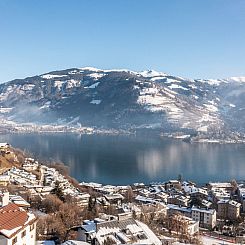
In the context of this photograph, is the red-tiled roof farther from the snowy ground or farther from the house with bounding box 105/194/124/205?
the house with bounding box 105/194/124/205

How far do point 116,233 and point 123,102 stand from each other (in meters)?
62.0

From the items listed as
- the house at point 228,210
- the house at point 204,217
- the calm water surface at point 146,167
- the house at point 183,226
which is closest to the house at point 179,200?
the house at point 228,210

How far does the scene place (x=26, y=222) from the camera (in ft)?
9.80

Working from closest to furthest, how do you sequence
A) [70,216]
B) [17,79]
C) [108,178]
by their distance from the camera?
[70,216]
[108,178]
[17,79]

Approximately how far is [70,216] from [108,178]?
10871 mm

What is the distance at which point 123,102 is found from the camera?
66688mm

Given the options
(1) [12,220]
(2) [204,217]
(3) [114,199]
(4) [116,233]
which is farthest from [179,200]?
(1) [12,220]

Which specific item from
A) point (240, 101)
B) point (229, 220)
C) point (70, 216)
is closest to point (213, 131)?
point (240, 101)

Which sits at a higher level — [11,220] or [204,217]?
[11,220]

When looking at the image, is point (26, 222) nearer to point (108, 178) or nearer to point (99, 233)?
point (99, 233)

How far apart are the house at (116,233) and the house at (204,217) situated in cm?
506

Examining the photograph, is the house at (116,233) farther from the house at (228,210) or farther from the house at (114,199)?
the house at (228,210)

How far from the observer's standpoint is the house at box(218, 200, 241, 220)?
1092 centimetres

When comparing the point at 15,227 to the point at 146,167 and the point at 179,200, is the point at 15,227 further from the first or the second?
the point at 146,167
